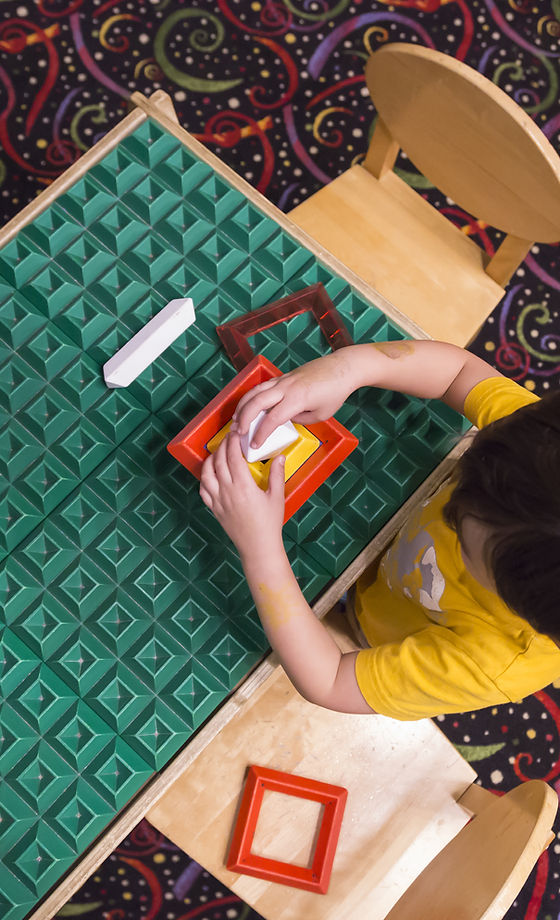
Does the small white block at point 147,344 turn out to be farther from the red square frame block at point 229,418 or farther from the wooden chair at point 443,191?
the wooden chair at point 443,191

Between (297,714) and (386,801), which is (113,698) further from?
(386,801)

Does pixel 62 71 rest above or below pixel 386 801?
above

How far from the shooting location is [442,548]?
2.89 feet

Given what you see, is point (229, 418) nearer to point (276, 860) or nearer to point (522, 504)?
point (522, 504)

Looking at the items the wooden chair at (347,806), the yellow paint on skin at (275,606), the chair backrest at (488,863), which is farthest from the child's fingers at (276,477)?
the chair backrest at (488,863)

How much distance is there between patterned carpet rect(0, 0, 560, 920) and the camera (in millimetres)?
1608

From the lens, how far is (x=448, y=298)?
49.4 inches

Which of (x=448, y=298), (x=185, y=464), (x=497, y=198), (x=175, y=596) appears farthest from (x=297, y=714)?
(x=497, y=198)

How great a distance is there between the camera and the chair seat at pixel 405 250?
1239mm

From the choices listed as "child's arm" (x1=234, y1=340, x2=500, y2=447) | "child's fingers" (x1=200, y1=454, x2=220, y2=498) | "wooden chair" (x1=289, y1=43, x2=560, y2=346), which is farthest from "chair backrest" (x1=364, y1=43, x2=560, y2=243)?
"child's fingers" (x1=200, y1=454, x2=220, y2=498)

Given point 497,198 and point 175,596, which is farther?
point 497,198

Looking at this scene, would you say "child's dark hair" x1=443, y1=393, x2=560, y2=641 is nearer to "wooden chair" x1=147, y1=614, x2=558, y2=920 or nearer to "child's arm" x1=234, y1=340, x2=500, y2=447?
"child's arm" x1=234, y1=340, x2=500, y2=447

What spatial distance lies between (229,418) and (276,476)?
0.34ft

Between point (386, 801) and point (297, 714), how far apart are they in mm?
193
